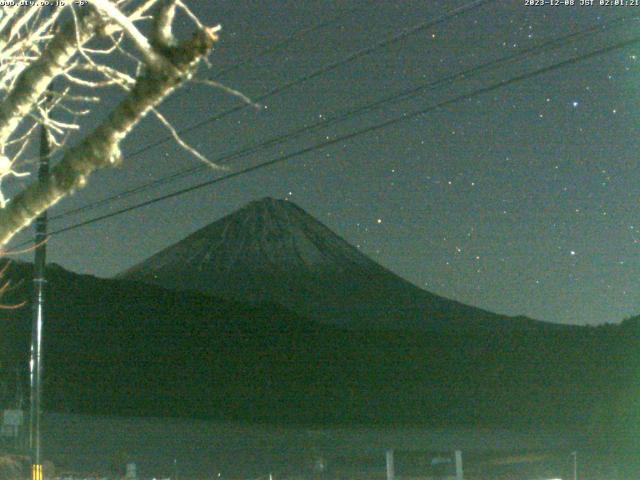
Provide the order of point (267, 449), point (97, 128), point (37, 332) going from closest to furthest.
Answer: point (97, 128)
point (37, 332)
point (267, 449)

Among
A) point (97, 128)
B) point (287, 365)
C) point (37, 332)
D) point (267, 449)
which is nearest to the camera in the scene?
point (97, 128)

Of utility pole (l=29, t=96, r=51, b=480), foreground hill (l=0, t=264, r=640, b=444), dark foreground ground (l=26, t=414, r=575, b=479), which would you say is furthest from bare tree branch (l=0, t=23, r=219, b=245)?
foreground hill (l=0, t=264, r=640, b=444)

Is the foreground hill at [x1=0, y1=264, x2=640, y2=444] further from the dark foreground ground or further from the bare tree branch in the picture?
the bare tree branch

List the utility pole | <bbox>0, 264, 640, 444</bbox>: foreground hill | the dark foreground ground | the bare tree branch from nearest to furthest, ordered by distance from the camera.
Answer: the bare tree branch, the utility pole, the dark foreground ground, <bbox>0, 264, 640, 444</bbox>: foreground hill

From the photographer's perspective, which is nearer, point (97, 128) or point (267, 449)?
point (97, 128)

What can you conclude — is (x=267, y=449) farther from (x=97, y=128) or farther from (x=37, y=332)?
(x=97, y=128)

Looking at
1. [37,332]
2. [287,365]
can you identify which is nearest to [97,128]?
[37,332]

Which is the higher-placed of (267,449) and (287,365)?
(287,365)

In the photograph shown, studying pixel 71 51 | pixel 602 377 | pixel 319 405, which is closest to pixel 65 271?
pixel 319 405

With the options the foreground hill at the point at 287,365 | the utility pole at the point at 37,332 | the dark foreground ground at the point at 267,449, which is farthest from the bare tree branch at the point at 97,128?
the foreground hill at the point at 287,365

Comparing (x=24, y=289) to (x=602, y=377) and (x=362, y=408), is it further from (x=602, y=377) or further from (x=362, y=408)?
(x=602, y=377)

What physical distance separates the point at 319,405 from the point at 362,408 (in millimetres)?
3792

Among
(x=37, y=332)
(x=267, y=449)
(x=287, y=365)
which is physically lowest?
(x=267, y=449)

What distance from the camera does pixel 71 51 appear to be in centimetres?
473
